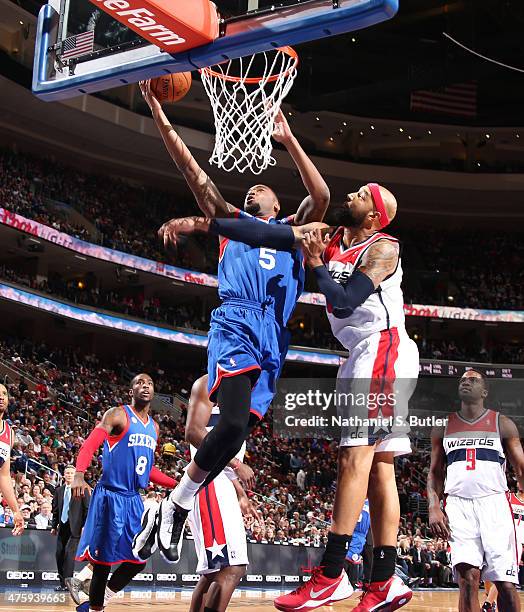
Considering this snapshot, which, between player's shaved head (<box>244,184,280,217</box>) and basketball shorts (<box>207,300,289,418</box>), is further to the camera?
Result: player's shaved head (<box>244,184,280,217</box>)

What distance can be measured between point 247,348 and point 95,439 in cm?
302

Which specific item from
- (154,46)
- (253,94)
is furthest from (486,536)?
(154,46)

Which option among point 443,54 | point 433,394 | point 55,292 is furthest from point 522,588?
point 443,54

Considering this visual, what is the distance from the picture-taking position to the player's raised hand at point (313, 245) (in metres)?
4.69

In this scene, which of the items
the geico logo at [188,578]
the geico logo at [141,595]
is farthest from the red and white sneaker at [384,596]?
the geico logo at [188,578]

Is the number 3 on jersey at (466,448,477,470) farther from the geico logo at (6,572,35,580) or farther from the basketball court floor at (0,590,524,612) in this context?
the geico logo at (6,572,35,580)

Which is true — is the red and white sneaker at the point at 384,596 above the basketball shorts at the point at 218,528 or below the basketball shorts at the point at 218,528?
below

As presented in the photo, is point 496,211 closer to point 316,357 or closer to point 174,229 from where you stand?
point 316,357

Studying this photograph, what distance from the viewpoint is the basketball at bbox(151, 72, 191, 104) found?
594 cm

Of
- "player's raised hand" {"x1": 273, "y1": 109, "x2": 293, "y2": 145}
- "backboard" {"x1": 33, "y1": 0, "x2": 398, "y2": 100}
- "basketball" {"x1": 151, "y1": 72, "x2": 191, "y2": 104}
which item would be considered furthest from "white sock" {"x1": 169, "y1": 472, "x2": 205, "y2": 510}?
"basketball" {"x1": 151, "y1": 72, "x2": 191, "y2": 104}

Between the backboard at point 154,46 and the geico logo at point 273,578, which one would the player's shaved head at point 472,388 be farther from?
the geico logo at point 273,578

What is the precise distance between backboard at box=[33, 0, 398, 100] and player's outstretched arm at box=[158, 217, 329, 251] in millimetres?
1154

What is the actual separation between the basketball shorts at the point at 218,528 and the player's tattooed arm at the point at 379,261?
5.58ft

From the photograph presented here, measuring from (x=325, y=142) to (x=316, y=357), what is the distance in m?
9.47
